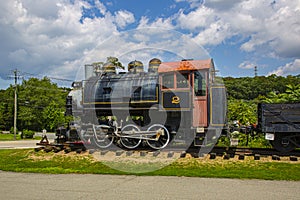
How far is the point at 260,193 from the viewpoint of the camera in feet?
21.2

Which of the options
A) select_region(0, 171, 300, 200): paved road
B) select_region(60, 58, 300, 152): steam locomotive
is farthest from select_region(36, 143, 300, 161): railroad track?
select_region(0, 171, 300, 200): paved road

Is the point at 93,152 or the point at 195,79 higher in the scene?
the point at 195,79

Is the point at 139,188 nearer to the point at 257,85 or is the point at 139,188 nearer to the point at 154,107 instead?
the point at 154,107

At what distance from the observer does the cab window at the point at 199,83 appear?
12203 mm

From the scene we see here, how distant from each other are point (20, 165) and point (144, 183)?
556cm

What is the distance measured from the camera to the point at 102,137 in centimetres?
1327

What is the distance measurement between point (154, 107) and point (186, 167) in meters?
3.86

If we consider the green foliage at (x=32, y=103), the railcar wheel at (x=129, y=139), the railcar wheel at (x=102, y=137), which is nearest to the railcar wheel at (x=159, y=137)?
the railcar wheel at (x=129, y=139)

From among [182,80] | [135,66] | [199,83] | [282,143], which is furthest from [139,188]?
[135,66]

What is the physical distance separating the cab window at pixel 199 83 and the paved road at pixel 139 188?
5.00 meters

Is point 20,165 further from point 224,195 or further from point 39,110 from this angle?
point 39,110

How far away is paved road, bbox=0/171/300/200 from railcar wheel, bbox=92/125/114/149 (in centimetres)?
472

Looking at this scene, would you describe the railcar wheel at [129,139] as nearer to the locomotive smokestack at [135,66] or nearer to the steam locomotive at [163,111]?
the steam locomotive at [163,111]

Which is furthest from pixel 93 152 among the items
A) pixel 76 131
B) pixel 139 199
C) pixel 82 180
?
pixel 139 199
